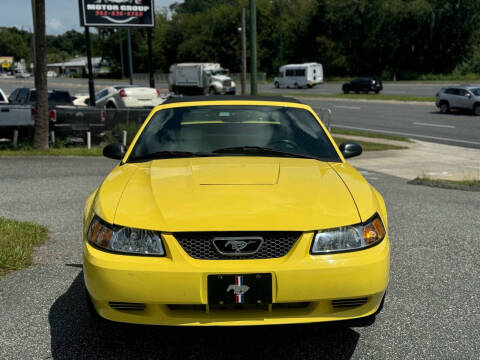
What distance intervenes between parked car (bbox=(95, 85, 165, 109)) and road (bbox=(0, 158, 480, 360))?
1507 centimetres

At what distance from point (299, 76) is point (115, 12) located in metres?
37.0

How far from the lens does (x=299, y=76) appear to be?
190ft

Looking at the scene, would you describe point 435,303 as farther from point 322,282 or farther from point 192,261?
point 192,261

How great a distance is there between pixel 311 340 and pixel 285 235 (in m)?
0.98

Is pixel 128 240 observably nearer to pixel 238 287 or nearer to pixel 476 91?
pixel 238 287

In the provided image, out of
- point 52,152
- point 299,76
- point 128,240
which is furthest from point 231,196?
point 299,76

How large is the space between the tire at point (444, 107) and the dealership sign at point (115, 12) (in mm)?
15355

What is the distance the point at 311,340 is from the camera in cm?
361

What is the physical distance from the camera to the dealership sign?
2294 centimetres

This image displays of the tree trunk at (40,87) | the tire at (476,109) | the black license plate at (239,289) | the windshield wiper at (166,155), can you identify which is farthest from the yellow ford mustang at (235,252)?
the tire at (476,109)

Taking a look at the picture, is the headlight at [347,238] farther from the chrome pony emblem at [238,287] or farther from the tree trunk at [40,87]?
the tree trunk at [40,87]

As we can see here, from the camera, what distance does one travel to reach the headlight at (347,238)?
3059 mm

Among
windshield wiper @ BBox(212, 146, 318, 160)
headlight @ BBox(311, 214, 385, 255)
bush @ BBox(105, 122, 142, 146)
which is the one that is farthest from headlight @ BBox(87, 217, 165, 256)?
bush @ BBox(105, 122, 142, 146)

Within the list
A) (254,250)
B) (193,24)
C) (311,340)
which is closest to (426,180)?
(311,340)
